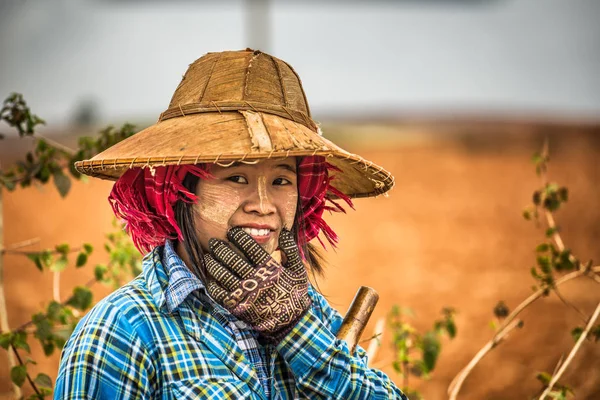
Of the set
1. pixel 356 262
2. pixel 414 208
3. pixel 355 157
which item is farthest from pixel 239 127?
pixel 414 208

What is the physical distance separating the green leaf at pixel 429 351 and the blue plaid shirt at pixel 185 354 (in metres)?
1.51

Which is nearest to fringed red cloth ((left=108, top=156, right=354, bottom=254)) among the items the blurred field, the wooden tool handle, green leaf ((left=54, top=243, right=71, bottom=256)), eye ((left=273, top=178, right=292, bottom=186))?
eye ((left=273, top=178, right=292, bottom=186))

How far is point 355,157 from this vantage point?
5.82ft

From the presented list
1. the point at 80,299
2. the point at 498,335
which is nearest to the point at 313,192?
the point at 80,299

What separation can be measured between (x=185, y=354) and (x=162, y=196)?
1.36ft

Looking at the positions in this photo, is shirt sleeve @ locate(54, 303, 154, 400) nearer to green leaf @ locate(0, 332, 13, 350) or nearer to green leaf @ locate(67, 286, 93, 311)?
green leaf @ locate(0, 332, 13, 350)

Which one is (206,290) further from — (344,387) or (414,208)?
(414,208)

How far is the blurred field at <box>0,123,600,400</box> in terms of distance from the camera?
18.0 ft

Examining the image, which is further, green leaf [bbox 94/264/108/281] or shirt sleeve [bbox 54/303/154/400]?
green leaf [bbox 94/264/108/281]

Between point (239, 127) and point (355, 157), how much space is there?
0.31m

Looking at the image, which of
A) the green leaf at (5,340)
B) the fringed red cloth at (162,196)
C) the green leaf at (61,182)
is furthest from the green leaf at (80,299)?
the fringed red cloth at (162,196)

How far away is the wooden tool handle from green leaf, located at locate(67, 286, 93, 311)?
1239 millimetres

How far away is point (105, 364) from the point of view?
1468 mm

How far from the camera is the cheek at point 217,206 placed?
1698 mm
